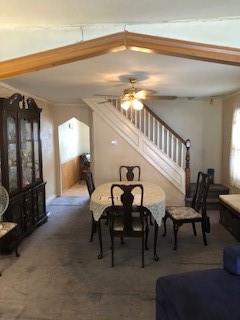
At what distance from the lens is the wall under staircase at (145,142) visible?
19.6ft

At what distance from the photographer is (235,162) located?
219 inches

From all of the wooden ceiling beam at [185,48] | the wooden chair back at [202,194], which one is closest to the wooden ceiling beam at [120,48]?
the wooden ceiling beam at [185,48]

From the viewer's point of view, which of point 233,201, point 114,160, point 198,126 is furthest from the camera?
point 198,126

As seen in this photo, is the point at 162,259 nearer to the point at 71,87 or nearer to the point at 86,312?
the point at 86,312

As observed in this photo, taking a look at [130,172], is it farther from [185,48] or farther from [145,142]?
[185,48]

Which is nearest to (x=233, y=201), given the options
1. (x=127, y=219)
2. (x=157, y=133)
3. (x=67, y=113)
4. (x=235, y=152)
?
Answer: (x=235, y=152)

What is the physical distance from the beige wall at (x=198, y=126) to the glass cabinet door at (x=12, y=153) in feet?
12.1

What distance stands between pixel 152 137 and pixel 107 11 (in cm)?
429

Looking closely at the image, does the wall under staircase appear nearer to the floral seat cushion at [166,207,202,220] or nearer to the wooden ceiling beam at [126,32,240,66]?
the floral seat cushion at [166,207,202,220]

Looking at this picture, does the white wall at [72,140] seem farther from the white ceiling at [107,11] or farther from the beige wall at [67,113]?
the white ceiling at [107,11]

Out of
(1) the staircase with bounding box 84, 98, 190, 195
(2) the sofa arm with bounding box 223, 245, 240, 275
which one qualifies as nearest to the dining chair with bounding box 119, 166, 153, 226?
(1) the staircase with bounding box 84, 98, 190, 195

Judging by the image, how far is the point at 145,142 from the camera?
6000 mm

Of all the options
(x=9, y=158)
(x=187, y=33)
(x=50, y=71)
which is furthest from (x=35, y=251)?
(x=187, y=33)

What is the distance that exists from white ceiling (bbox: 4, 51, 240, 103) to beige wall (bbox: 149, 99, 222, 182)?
1.21m
